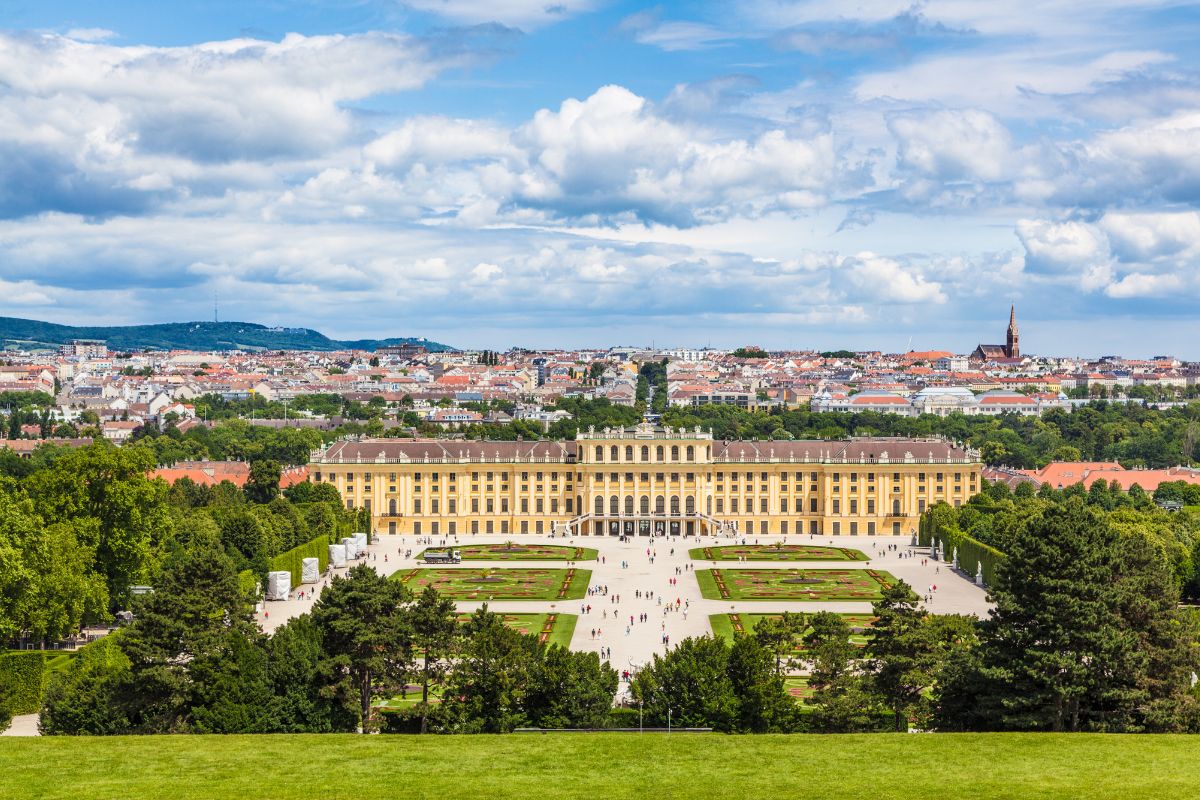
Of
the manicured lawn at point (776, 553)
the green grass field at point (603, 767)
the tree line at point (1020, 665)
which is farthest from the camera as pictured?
the manicured lawn at point (776, 553)

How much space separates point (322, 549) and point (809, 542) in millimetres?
36404

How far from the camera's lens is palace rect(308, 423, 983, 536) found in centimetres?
10969

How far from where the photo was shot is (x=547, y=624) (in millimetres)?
65500

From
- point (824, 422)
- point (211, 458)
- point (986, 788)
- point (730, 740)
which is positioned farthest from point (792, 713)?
point (824, 422)

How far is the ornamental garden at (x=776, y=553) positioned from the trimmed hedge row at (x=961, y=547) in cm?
529

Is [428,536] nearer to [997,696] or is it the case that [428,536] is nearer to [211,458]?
[211,458]

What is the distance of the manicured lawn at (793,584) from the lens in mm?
75188

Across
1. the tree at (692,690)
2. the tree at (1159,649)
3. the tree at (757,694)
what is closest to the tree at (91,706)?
the tree at (692,690)

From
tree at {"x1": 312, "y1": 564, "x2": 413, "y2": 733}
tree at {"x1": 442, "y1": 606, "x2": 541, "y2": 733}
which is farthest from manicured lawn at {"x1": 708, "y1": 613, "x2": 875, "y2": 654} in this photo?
tree at {"x1": 312, "y1": 564, "x2": 413, "y2": 733}

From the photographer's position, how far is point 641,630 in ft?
214

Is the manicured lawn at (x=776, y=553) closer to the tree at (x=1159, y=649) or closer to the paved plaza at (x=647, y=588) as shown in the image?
the paved plaza at (x=647, y=588)

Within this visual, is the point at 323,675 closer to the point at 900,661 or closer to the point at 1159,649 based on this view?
the point at 900,661

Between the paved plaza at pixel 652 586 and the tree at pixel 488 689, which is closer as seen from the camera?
the tree at pixel 488 689

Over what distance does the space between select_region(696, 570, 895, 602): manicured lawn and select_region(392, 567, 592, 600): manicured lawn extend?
739 cm
